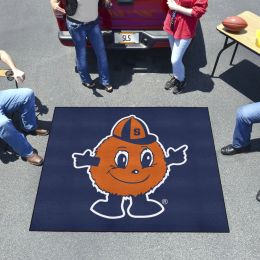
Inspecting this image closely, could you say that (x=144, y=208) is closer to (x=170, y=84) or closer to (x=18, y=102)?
(x=18, y=102)

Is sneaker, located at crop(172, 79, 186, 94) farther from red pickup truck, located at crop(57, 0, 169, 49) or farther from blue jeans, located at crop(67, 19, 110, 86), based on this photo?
blue jeans, located at crop(67, 19, 110, 86)

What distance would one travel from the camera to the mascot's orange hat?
4.46 meters

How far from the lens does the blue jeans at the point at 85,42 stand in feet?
14.5

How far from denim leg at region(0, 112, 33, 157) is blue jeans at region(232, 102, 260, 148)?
243cm

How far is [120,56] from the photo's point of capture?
5.61 meters

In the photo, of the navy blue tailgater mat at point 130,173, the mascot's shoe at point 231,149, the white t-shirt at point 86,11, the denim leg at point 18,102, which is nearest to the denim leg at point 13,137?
the denim leg at point 18,102

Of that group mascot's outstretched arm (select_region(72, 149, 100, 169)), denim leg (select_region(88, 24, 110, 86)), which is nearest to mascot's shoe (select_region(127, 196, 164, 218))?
mascot's outstretched arm (select_region(72, 149, 100, 169))

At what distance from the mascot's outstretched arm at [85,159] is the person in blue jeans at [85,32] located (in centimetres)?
117

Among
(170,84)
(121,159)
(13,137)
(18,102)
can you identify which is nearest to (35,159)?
(13,137)

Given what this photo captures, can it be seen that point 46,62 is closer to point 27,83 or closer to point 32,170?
point 27,83

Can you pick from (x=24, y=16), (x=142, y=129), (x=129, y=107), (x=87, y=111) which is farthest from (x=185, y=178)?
(x=24, y=16)

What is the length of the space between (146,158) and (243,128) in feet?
3.86

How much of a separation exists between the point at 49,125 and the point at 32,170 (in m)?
0.72

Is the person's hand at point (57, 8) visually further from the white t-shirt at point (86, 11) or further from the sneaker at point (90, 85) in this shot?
the sneaker at point (90, 85)
